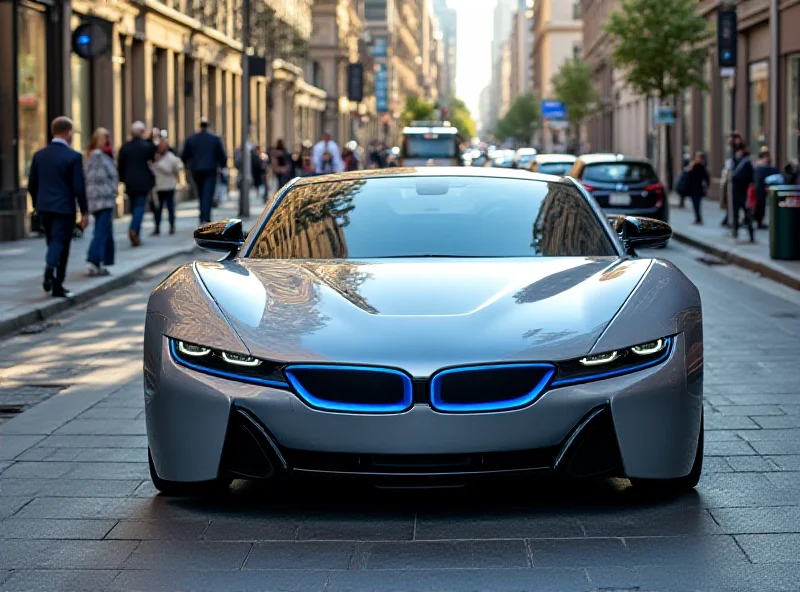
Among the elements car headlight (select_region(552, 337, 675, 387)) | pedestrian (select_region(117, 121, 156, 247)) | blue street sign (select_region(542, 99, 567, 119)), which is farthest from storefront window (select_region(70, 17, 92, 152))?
blue street sign (select_region(542, 99, 567, 119))

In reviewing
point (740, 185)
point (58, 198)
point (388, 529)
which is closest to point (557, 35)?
point (740, 185)

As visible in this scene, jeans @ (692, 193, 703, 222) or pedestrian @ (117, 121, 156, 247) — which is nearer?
pedestrian @ (117, 121, 156, 247)

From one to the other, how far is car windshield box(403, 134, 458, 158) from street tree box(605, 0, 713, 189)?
5372 mm

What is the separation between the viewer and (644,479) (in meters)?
5.36

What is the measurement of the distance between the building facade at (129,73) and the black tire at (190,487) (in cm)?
1782

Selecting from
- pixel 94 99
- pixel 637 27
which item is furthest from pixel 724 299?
pixel 637 27

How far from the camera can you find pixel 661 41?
3981 cm

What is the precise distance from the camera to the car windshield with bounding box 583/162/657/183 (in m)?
24.9

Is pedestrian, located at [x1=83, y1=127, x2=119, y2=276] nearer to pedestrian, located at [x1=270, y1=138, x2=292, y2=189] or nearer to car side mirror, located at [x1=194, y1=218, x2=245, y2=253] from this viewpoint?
car side mirror, located at [x1=194, y1=218, x2=245, y2=253]

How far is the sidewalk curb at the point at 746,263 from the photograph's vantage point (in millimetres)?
16562

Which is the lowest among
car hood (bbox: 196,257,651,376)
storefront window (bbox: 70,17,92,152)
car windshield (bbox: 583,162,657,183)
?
car hood (bbox: 196,257,651,376)

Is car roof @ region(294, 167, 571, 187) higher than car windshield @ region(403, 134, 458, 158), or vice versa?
car windshield @ region(403, 134, 458, 158)

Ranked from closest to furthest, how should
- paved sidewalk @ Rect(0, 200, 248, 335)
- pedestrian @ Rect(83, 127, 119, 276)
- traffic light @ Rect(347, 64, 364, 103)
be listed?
paved sidewalk @ Rect(0, 200, 248, 335)
pedestrian @ Rect(83, 127, 119, 276)
traffic light @ Rect(347, 64, 364, 103)

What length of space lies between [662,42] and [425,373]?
36.2 metres
